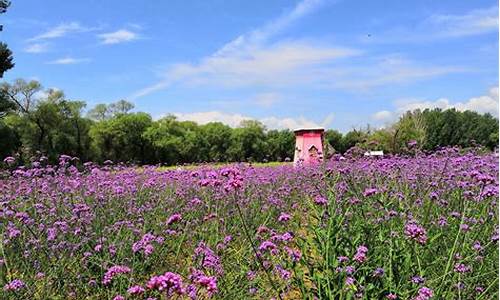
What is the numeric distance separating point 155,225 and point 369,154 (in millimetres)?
4811

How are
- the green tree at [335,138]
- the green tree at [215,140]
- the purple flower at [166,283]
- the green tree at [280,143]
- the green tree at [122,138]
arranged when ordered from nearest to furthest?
the purple flower at [166,283] < the green tree at [122,138] < the green tree at [215,140] < the green tree at [280,143] < the green tree at [335,138]

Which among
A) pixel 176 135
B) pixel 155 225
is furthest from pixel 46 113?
pixel 155 225

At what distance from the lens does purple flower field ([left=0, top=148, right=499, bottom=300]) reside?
320 cm

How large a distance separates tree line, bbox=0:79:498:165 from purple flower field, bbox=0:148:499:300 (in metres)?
29.1

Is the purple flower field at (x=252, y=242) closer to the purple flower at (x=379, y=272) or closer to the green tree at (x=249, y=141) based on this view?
the purple flower at (x=379, y=272)

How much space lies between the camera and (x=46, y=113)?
4275 centimetres

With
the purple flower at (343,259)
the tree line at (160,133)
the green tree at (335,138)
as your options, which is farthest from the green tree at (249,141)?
the purple flower at (343,259)

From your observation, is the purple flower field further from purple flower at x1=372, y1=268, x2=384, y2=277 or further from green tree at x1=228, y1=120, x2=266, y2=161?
green tree at x1=228, y1=120, x2=266, y2=161

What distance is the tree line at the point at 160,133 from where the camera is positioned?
42.6 m

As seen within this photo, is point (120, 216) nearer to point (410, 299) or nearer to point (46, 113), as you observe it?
point (410, 299)

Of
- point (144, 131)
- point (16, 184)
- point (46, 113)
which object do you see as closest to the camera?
point (16, 184)

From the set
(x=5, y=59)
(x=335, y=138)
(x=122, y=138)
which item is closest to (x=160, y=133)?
(x=122, y=138)

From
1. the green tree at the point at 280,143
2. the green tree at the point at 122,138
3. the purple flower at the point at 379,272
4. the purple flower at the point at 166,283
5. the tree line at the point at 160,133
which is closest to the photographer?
the purple flower at the point at 166,283

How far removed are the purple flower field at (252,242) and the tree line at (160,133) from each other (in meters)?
29.1
